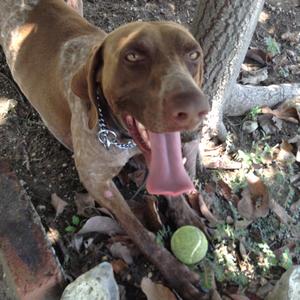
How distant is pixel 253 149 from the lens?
169 inches

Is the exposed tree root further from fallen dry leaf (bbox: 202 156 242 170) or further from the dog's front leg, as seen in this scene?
the dog's front leg

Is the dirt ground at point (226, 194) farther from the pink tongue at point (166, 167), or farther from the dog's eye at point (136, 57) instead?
the dog's eye at point (136, 57)

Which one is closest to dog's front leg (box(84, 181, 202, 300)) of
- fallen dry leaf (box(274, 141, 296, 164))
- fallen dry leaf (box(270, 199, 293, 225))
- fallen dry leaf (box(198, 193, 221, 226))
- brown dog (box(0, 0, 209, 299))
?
brown dog (box(0, 0, 209, 299))

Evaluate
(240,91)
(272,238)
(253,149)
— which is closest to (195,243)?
(272,238)

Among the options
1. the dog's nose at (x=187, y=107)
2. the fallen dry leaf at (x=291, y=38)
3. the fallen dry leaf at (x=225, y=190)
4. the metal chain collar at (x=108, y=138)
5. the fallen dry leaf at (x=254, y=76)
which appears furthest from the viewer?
the fallen dry leaf at (x=291, y=38)

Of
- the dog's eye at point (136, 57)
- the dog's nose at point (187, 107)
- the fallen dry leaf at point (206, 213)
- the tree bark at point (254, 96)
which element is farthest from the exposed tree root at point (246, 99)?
the dog's nose at point (187, 107)

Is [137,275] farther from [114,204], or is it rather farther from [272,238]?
[272,238]

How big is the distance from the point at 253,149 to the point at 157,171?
1.60 metres

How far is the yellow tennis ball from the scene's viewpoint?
134 inches

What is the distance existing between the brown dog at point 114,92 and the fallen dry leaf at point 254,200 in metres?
0.74

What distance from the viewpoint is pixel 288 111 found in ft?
15.2

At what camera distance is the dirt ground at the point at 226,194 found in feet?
11.6

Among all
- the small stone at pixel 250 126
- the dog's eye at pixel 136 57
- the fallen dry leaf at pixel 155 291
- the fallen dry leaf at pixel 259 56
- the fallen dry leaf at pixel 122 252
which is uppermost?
the dog's eye at pixel 136 57

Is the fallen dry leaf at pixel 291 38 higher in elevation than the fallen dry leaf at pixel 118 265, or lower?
higher
